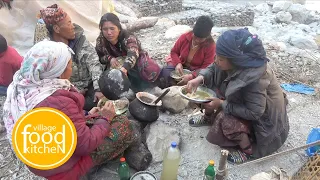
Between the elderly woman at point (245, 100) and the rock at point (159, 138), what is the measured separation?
0.41 metres

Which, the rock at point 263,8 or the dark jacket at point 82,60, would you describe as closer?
the dark jacket at point 82,60

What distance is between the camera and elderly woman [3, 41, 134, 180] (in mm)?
1986

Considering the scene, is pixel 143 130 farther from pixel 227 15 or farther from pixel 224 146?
pixel 227 15

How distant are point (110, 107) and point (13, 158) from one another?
51.0 inches

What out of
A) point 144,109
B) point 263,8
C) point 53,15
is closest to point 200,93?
point 144,109


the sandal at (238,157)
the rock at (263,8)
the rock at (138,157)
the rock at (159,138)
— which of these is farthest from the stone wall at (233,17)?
the rock at (138,157)

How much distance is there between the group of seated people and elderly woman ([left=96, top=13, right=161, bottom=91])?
0.01 metres

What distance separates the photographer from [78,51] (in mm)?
3666

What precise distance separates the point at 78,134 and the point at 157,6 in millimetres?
8384

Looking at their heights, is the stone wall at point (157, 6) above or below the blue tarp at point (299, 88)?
below

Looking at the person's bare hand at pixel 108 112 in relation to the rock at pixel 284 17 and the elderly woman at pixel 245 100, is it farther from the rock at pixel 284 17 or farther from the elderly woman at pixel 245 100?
the rock at pixel 284 17

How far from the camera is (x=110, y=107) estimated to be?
2.54 m

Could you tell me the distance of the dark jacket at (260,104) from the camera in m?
2.50

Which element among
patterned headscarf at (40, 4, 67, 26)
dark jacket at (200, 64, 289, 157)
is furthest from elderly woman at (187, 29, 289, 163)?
patterned headscarf at (40, 4, 67, 26)
